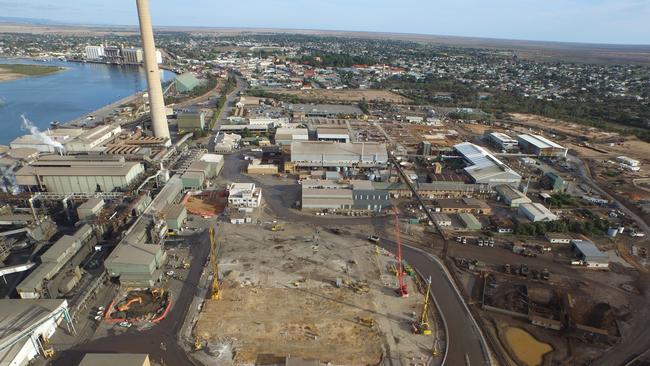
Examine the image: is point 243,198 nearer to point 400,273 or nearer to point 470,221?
point 400,273

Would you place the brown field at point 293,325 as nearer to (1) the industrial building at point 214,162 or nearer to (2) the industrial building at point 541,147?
(1) the industrial building at point 214,162

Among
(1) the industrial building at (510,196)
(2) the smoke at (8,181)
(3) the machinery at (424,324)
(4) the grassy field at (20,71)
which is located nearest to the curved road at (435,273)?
(3) the machinery at (424,324)

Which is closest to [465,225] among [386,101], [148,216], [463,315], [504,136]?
[463,315]

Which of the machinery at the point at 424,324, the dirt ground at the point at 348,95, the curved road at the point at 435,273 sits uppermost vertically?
the dirt ground at the point at 348,95

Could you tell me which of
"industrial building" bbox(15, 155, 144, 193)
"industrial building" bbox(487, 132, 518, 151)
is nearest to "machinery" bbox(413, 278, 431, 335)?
"industrial building" bbox(15, 155, 144, 193)

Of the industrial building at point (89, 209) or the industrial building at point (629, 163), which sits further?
the industrial building at point (629, 163)

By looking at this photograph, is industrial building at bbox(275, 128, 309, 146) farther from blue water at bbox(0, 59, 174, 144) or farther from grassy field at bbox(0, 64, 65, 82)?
grassy field at bbox(0, 64, 65, 82)
